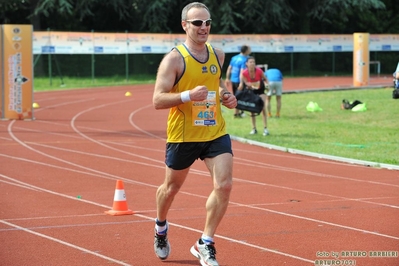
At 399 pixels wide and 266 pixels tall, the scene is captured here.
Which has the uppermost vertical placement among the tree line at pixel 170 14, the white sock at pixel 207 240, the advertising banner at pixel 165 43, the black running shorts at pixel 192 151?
the tree line at pixel 170 14

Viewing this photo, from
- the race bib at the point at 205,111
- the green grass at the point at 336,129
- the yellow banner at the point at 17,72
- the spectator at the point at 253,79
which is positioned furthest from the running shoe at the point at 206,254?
the yellow banner at the point at 17,72

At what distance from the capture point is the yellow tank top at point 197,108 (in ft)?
23.0

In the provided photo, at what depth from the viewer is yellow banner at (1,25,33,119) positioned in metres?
23.2

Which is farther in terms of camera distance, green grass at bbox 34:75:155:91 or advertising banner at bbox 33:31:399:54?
green grass at bbox 34:75:155:91

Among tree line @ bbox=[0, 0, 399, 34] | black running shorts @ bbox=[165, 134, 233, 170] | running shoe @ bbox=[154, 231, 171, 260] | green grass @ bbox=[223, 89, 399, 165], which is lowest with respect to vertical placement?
green grass @ bbox=[223, 89, 399, 165]

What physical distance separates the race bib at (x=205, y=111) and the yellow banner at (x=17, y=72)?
1709 centimetres

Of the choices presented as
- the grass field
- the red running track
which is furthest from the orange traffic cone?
the grass field

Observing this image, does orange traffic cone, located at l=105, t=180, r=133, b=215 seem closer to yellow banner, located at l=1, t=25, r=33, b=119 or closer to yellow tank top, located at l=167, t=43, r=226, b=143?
yellow tank top, located at l=167, t=43, r=226, b=143

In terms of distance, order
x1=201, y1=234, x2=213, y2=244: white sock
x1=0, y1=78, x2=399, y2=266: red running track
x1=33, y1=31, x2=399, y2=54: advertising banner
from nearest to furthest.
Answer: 1. x1=201, y1=234, x2=213, y2=244: white sock
2. x1=0, y1=78, x2=399, y2=266: red running track
3. x1=33, y1=31, x2=399, y2=54: advertising banner

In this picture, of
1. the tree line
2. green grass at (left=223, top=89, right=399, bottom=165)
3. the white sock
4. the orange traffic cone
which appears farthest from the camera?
the tree line

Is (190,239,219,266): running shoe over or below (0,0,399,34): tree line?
below

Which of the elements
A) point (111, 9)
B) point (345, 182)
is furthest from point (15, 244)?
point (111, 9)

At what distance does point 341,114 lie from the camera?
25.0 metres

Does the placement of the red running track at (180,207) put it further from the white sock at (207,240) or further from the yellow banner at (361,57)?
the yellow banner at (361,57)
